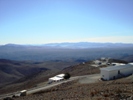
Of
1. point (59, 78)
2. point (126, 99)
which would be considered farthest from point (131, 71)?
point (126, 99)

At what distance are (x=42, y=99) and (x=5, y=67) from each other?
147 metres

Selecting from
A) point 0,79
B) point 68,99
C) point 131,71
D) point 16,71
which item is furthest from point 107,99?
point 16,71

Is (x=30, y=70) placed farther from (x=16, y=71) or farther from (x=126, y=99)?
(x=126, y=99)

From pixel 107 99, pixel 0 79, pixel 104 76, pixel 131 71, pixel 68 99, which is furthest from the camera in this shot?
pixel 0 79

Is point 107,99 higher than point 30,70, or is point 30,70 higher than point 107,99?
point 107,99

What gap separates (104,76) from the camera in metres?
37.6

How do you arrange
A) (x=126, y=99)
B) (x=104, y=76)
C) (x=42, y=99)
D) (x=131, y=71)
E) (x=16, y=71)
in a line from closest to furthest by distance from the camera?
(x=126, y=99), (x=42, y=99), (x=104, y=76), (x=131, y=71), (x=16, y=71)

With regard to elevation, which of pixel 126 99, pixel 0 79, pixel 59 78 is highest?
pixel 126 99

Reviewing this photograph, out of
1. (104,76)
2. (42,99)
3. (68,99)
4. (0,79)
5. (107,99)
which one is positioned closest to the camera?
(107,99)

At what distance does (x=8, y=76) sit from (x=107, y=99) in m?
128

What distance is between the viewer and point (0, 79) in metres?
130

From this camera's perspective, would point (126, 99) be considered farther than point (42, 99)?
No

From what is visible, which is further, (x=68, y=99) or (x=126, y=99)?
(x=68, y=99)

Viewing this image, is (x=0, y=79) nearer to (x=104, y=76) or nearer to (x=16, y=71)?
(x=16, y=71)
